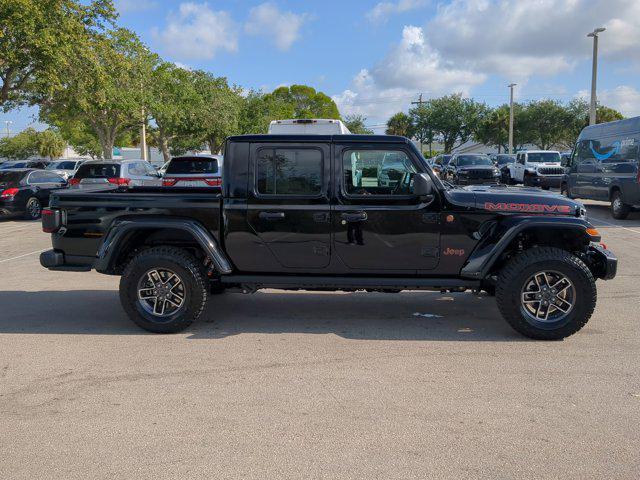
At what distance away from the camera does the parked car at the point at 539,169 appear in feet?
90.2

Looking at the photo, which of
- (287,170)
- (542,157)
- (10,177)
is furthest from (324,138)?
(542,157)

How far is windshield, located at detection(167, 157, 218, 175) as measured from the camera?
15.1 meters

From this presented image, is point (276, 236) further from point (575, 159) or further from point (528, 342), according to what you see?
point (575, 159)

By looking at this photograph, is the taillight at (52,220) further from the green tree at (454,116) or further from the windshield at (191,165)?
the green tree at (454,116)

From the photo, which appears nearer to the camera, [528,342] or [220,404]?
[220,404]

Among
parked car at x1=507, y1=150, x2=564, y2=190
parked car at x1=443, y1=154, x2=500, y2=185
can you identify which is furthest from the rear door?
parked car at x1=507, y1=150, x2=564, y2=190

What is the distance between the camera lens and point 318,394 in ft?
14.4

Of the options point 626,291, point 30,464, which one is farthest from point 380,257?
point 626,291

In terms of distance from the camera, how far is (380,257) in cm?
577

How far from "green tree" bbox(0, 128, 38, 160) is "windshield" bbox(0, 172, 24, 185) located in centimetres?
5706

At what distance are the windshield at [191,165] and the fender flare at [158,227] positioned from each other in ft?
31.0

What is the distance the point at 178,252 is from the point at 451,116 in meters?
59.9

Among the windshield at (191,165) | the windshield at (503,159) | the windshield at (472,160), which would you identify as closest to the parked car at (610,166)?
the windshield at (472,160)

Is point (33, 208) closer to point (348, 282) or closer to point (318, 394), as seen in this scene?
point (348, 282)
